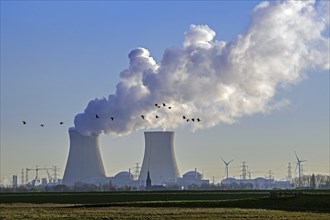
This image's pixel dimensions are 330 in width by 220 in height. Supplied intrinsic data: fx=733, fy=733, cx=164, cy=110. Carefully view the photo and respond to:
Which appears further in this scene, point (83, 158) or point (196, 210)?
point (83, 158)

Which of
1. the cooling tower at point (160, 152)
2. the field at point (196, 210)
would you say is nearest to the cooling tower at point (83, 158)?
the cooling tower at point (160, 152)

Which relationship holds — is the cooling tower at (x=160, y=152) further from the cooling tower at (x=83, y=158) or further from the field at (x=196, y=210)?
the field at (x=196, y=210)

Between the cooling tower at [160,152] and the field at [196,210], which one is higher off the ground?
the cooling tower at [160,152]

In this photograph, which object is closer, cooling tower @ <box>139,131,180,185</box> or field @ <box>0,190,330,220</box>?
field @ <box>0,190,330,220</box>

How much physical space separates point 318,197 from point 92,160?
61.9 meters

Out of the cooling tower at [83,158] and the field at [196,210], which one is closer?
the field at [196,210]

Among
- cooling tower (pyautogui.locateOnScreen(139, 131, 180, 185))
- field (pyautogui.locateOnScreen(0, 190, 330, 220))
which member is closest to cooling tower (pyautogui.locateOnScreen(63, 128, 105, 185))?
cooling tower (pyautogui.locateOnScreen(139, 131, 180, 185))

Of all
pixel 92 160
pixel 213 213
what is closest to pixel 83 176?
pixel 92 160

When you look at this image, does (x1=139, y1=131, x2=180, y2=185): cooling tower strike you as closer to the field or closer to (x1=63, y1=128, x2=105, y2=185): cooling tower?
(x1=63, y1=128, x2=105, y2=185): cooling tower

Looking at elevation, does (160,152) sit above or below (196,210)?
above

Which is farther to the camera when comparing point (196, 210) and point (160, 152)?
point (160, 152)

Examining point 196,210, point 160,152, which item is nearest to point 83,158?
point 160,152

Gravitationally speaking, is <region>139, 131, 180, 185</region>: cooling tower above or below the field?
above

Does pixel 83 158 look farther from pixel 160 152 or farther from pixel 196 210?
pixel 196 210
